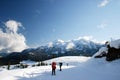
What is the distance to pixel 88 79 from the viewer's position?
22.4 m

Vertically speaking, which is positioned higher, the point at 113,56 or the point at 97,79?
the point at 113,56

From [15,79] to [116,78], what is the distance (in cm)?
1326

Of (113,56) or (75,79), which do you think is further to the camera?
(113,56)

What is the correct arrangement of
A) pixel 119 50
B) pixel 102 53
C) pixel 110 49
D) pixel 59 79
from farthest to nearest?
pixel 102 53
pixel 110 49
pixel 119 50
pixel 59 79

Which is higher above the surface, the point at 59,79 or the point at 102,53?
the point at 102,53

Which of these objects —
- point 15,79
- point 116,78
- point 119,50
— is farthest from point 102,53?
point 15,79

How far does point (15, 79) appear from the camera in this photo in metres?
19.9

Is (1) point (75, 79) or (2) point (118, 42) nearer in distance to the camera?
(1) point (75, 79)

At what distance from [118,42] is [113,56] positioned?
12.5 ft

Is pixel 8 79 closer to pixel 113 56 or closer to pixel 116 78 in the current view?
pixel 116 78

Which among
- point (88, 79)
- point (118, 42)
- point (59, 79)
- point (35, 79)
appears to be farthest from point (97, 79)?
point (118, 42)

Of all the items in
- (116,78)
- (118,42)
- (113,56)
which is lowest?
(116,78)

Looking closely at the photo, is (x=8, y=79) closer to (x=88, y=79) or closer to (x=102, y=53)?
(x=88, y=79)

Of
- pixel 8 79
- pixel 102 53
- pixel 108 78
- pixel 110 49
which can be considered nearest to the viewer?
pixel 8 79
